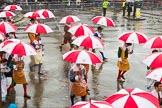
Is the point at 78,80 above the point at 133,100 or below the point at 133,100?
below

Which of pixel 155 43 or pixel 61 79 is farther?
pixel 61 79

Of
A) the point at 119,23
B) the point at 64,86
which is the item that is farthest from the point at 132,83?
the point at 119,23

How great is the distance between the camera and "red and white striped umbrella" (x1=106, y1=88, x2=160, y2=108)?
6.94 meters

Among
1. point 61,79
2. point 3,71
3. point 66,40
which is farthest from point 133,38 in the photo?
point 66,40

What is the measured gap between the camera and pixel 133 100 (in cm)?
701

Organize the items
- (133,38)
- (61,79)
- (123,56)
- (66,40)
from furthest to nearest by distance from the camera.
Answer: (66,40) < (61,79) < (123,56) < (133,38)

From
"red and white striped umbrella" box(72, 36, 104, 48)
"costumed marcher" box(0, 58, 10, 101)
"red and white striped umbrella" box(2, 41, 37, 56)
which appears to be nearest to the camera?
"red and white striped umbrella" box(2, 41, 37, 56)

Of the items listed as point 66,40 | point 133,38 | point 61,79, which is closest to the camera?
point 133,38

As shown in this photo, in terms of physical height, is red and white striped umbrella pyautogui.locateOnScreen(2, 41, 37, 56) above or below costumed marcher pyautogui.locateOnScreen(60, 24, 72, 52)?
above

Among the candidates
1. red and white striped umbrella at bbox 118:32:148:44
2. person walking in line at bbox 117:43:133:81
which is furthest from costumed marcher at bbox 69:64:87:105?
person walking in line at bbox 117:43:133:81

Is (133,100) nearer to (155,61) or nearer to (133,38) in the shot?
(155,61)

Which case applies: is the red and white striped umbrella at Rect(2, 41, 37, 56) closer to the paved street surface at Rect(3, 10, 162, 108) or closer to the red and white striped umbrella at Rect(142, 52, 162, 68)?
the paved street surface at Rect(3, 10, 162, 108)

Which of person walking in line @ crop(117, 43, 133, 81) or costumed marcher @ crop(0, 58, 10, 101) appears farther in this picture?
person walking in line @ crop(117, 43, 133, 81)

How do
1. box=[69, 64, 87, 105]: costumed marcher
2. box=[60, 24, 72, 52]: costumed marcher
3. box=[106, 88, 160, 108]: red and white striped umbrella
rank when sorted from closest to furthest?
1. box=[106, 88, 160, 108]: red and white striped umbrella
2. box=[69, 64, 87, 105]: costumed marcher
3. box=[60, 24, 72, 52]: costumed marcher
